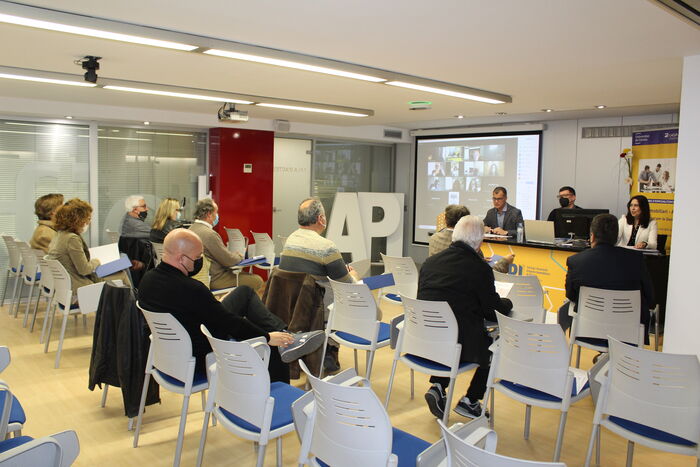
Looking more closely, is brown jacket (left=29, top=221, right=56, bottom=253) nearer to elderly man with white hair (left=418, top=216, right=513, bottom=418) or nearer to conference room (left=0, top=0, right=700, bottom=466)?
conference room (left=0, top=0, right=700, bottom=466)

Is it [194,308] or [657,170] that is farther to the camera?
→ [657,170]

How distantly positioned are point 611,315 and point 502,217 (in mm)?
4092

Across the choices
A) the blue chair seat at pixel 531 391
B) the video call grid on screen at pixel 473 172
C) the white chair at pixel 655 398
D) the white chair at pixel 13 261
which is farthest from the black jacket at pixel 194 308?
the video call grid on screen at pixel 473 172

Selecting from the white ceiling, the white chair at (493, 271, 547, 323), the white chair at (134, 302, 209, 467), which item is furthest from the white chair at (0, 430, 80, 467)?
the white chair at (493, 271, 547, 323)

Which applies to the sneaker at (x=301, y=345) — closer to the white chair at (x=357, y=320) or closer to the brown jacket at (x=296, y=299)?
the white chair at (x=357, y=320)

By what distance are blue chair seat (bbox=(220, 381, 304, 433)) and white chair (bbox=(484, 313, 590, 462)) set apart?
4.28 feet

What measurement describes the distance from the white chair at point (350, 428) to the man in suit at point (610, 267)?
277 cm

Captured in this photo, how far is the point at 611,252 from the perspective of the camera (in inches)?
181

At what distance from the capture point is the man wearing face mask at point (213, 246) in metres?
6.04

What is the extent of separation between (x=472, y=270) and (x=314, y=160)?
770 cm

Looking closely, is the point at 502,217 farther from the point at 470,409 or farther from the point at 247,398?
the point at 247,398

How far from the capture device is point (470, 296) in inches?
156

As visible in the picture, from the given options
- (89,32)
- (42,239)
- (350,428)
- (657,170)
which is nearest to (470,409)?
(350,428)

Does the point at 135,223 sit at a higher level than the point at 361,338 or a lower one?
higher
